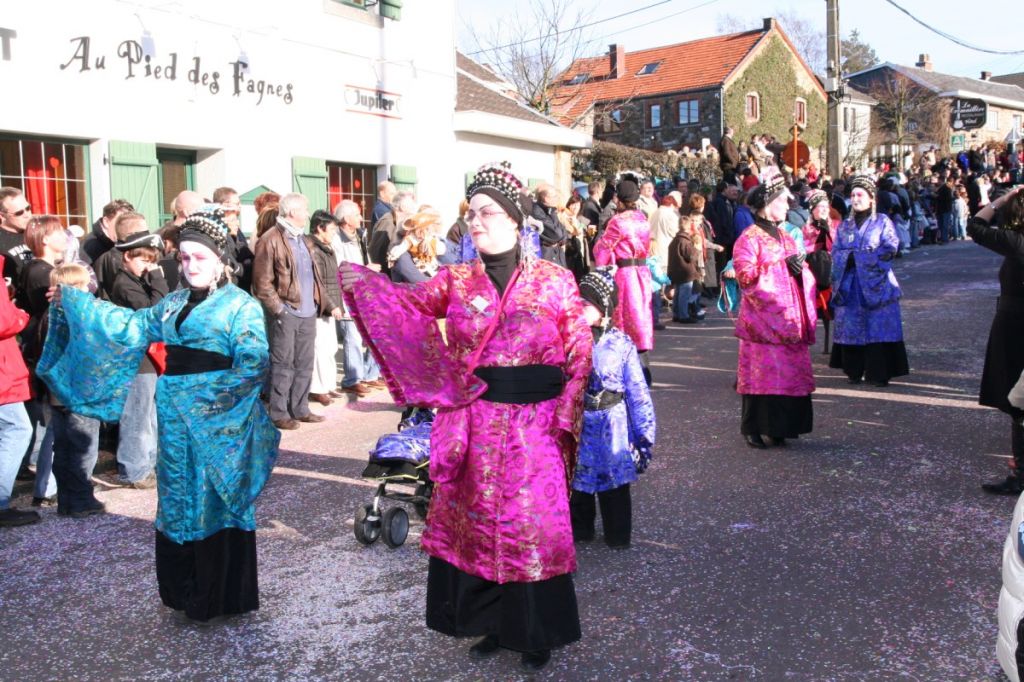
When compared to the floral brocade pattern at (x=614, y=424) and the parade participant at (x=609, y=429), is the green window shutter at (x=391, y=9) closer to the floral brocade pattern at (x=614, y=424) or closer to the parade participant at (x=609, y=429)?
the parade participant at (x=609, y=429)

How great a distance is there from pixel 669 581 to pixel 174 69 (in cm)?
942

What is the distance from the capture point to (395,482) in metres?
5.67

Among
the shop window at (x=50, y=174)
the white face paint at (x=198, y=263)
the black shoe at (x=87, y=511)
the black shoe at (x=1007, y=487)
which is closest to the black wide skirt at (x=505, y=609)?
the white face paint at (x=198, y=263)

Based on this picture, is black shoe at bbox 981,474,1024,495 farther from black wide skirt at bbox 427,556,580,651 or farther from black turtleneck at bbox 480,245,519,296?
black turtleneck at bbox 480,245,519,296

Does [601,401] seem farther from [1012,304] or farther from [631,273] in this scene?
[631,273]

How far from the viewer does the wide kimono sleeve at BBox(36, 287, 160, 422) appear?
4.88 metres

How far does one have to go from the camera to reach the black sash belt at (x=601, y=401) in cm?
530

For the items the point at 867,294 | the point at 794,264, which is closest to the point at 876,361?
the point at 867,294

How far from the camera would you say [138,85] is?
11398 mm

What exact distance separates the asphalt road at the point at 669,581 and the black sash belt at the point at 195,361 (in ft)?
3.64

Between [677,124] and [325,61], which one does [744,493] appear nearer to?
[325,61]

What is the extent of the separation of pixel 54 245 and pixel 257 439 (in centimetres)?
270

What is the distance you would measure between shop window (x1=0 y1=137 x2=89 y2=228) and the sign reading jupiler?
4.59 meters

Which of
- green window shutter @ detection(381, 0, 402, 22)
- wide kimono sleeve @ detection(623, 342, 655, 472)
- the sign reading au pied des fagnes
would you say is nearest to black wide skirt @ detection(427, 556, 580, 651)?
wide kimono sleeve @ detection(623, 342, 655, 472)
